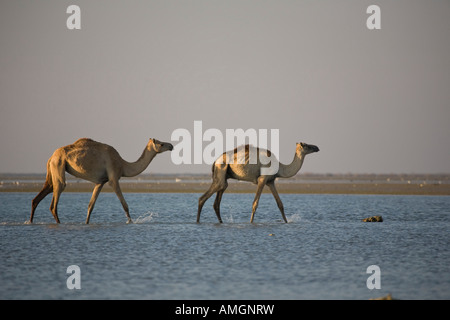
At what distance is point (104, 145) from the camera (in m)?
18.5

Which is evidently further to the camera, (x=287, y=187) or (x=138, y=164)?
(x=287, y=187)

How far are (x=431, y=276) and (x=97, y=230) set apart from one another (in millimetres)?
9170

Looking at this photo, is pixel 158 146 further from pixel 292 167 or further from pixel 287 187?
pixel 287 187

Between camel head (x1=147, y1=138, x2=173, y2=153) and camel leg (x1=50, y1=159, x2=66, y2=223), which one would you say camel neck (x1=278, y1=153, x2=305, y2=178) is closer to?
camel head (x1=147, y1=138, x2=173, y2=153)

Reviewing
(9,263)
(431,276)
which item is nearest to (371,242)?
(431,276)

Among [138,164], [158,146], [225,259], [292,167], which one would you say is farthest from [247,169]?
[225,259]

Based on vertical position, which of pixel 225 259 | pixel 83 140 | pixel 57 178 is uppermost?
pixel 83 140

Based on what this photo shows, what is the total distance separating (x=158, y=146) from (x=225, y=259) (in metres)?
7.25

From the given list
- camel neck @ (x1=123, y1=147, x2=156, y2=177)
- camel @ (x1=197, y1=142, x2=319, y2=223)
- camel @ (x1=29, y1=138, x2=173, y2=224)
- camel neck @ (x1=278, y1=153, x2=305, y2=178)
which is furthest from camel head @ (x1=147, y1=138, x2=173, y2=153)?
camel neck @ (x1=278, y1=153, x2=305, y2=178)

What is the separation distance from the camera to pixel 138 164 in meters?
19.0

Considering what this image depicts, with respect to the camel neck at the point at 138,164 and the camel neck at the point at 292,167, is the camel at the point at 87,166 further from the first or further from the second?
the camel neck at the point at 292,167

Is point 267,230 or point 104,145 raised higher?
point 104,145

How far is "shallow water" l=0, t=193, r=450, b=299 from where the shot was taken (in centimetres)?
965
